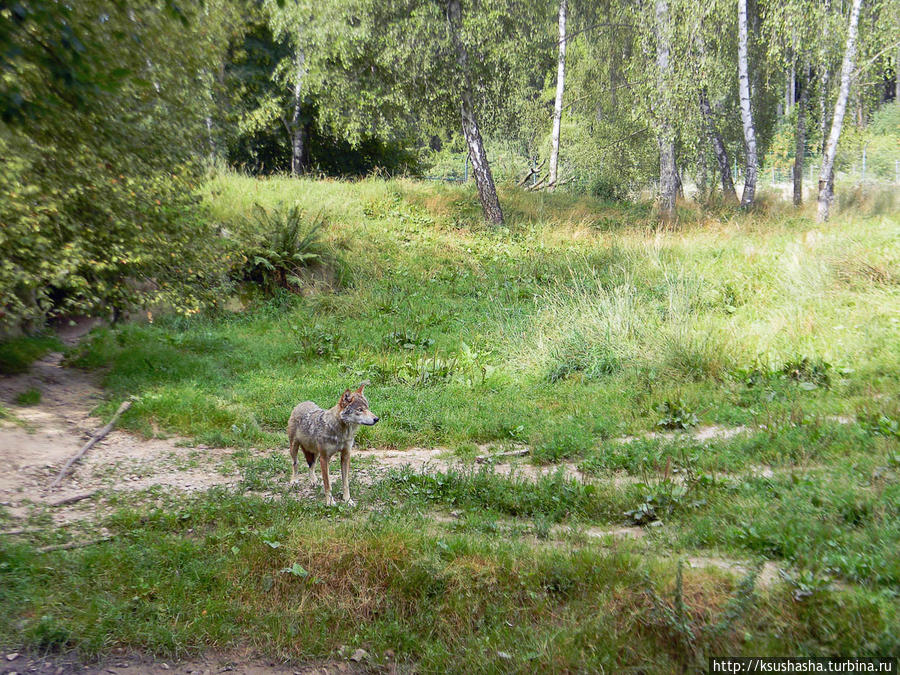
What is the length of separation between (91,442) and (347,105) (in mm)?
17250

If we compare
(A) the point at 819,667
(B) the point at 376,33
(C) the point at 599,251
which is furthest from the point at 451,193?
(A) the point at 819,667

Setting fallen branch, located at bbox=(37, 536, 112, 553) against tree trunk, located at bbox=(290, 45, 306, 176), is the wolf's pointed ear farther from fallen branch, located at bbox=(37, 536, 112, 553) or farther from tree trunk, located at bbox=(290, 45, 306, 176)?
tree trunk, located at bbox=(290, 45, 306, 176)

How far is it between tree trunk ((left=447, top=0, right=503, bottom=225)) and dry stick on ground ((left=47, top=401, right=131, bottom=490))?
1417 cm

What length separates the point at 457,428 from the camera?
26.1 feet

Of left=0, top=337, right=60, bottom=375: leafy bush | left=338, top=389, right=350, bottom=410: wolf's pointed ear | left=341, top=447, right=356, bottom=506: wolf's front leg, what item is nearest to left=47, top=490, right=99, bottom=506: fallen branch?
left=341, top=447, right=356, bottom=506: wolf's front leg

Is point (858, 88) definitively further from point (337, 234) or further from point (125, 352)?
point (125, 352)

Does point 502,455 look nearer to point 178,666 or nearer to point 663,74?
point 178,666

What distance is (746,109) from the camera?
20.7 meters

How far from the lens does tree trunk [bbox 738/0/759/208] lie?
2022 centimetres

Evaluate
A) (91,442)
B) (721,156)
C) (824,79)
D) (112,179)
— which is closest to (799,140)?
(721,156)

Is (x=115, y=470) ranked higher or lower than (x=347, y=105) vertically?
lower

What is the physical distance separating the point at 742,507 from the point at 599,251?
12.9m

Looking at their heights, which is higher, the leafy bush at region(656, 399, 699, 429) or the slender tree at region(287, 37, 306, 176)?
the slender tree at region(287, 37, 306, 176)

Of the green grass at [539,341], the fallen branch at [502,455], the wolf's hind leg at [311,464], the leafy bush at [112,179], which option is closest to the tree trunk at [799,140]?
the green grass at [539,341]
